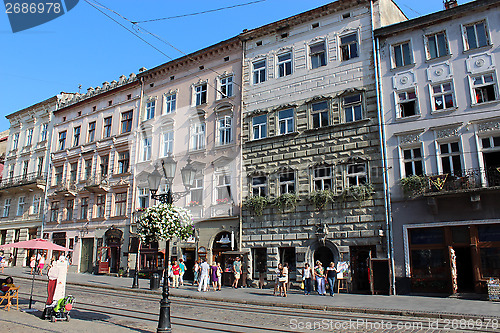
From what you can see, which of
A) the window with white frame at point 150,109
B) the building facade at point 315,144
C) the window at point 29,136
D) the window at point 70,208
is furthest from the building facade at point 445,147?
the window at point 29,136

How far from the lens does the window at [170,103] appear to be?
3056 cm

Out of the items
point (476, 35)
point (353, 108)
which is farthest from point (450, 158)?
point (476, 35)

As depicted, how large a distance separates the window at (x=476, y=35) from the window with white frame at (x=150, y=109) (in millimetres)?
21607

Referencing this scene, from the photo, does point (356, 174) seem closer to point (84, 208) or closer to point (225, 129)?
point (225, 129)

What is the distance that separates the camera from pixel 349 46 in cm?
2275

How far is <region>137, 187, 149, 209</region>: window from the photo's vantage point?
30264 millimetres

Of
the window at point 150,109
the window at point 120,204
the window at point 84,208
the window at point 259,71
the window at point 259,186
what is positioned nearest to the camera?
the window at point 259,186

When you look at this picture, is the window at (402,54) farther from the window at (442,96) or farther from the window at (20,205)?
the window at (20,205)

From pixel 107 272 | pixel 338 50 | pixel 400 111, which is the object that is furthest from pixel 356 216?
pixel 107 272

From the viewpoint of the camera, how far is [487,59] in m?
18.8

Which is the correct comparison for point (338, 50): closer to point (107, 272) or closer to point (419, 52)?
point (419, 52)

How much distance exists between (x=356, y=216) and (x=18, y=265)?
32473 mm

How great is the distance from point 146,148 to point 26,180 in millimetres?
16016

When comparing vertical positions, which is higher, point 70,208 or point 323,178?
point 70,208
